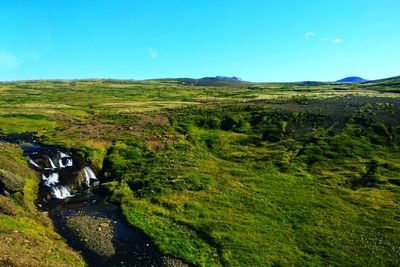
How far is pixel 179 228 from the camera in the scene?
63.1 meters

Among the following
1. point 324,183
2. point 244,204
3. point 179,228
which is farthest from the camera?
point 324,183

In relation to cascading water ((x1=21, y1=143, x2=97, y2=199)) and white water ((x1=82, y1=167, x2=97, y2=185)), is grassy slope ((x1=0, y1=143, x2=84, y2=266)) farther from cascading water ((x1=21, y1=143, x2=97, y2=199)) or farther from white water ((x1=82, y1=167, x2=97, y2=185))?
white water ((x1=82, y1=167, x2=97, y2=185))

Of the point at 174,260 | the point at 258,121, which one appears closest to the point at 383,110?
the point at 258,121

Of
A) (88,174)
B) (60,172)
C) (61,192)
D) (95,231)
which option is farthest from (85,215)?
(60,172)

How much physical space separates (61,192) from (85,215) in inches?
516

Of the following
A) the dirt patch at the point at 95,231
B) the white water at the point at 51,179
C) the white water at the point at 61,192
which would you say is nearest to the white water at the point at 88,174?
the white water at the point at 51,179

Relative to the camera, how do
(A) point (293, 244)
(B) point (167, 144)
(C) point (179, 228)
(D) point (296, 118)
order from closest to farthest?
(A) point (293, 244), (C) point (179, 228), (B) point (167, 144), (D) point (296, 118)

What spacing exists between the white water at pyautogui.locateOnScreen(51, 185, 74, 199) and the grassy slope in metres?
3.56

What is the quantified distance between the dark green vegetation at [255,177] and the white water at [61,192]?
30.0ft

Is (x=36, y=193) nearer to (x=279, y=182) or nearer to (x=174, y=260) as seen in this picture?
(x=174, y=260)

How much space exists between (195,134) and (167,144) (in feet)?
43.6

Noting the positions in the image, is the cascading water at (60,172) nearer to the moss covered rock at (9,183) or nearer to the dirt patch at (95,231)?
the moss covered rock at (9,183)

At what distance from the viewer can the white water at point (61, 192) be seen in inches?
3002

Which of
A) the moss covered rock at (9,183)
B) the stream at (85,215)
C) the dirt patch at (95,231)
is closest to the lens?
the stream at (85,215)
